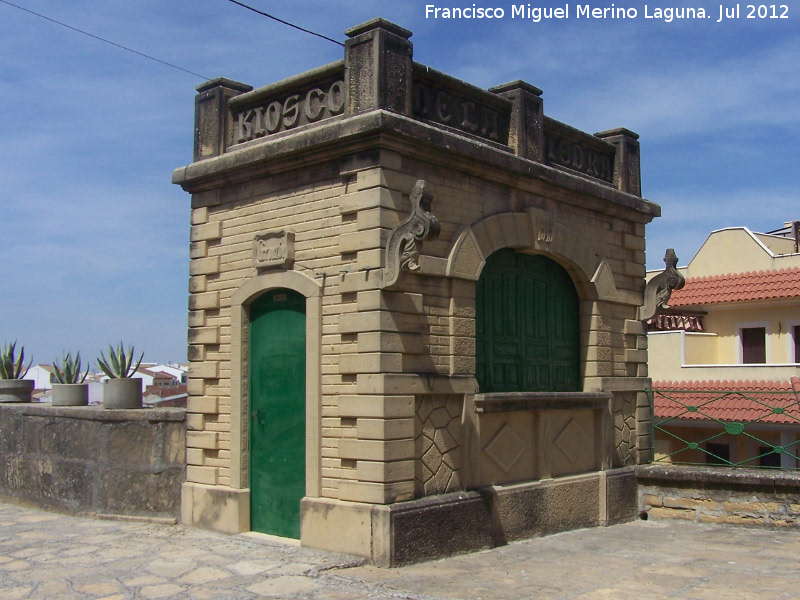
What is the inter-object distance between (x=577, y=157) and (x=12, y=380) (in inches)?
362

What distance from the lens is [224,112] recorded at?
33.2 feet

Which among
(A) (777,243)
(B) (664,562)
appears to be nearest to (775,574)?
(B) (664,562)

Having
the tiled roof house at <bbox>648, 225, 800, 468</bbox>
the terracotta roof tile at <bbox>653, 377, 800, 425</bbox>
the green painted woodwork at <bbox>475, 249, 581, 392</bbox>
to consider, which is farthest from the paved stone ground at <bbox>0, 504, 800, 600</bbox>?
the tiled roof house at <bbox>648, 225, 800, 468</bbox>

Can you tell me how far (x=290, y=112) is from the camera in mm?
9492

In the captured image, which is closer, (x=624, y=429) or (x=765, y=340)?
(x=624, y=429)

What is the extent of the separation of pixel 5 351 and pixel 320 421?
790 centimetres

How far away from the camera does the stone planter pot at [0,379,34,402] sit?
44.7ft

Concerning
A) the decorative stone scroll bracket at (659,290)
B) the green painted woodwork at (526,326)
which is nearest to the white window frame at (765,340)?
the decorative stone scroll bracket at (659,290)

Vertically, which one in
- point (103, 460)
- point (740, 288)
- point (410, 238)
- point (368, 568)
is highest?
point (740, 288)

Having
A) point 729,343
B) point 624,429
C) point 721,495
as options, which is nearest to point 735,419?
point 729,343

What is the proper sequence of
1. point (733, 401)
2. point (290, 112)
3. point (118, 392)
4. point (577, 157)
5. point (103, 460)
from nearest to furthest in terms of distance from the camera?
point (290, 112) → point (103, 460) → point (118, 392) → point (577, 157) → point (733, 401)

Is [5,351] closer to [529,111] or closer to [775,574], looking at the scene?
[529,111]

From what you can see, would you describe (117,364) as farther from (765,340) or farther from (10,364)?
(765,340)

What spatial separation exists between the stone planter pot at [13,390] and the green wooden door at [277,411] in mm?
6003
